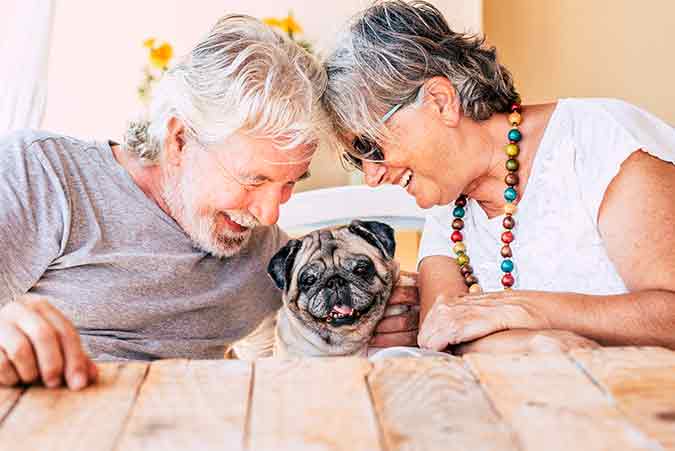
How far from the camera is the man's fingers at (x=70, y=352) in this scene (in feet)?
2.87

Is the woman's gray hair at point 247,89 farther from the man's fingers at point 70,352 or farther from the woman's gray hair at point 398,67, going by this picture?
the man's fingers at point 70,352

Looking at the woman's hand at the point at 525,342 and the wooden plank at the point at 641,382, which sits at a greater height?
the wooden plank at the point at 641,382

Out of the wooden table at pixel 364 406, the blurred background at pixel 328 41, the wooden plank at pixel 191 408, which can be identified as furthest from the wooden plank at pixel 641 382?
the blurred background at pixel 328 41

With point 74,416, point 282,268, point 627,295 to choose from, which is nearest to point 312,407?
point 74,416

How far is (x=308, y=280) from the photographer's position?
6.38 ft

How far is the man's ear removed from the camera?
5.61 feet

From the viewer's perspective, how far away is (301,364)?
3.06 feet

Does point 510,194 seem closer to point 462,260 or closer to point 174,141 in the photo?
point 462,260

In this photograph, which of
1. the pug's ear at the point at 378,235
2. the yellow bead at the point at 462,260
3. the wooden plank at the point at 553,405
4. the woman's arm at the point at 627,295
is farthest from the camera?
the pug's ear at the point at 378,235

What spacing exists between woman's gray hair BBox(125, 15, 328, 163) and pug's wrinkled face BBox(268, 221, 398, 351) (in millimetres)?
Result: 371

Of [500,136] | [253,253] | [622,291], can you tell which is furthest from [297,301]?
[622,291]

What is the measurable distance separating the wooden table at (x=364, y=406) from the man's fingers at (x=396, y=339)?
104 centimetres

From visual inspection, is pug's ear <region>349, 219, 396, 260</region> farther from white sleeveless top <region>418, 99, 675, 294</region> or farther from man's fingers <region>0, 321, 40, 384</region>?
man's fingers <region>0, 321, 40, 384</region>

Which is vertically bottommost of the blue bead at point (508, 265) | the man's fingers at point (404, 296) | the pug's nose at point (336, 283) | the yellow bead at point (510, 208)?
the man's fingers at point (404, 296)
